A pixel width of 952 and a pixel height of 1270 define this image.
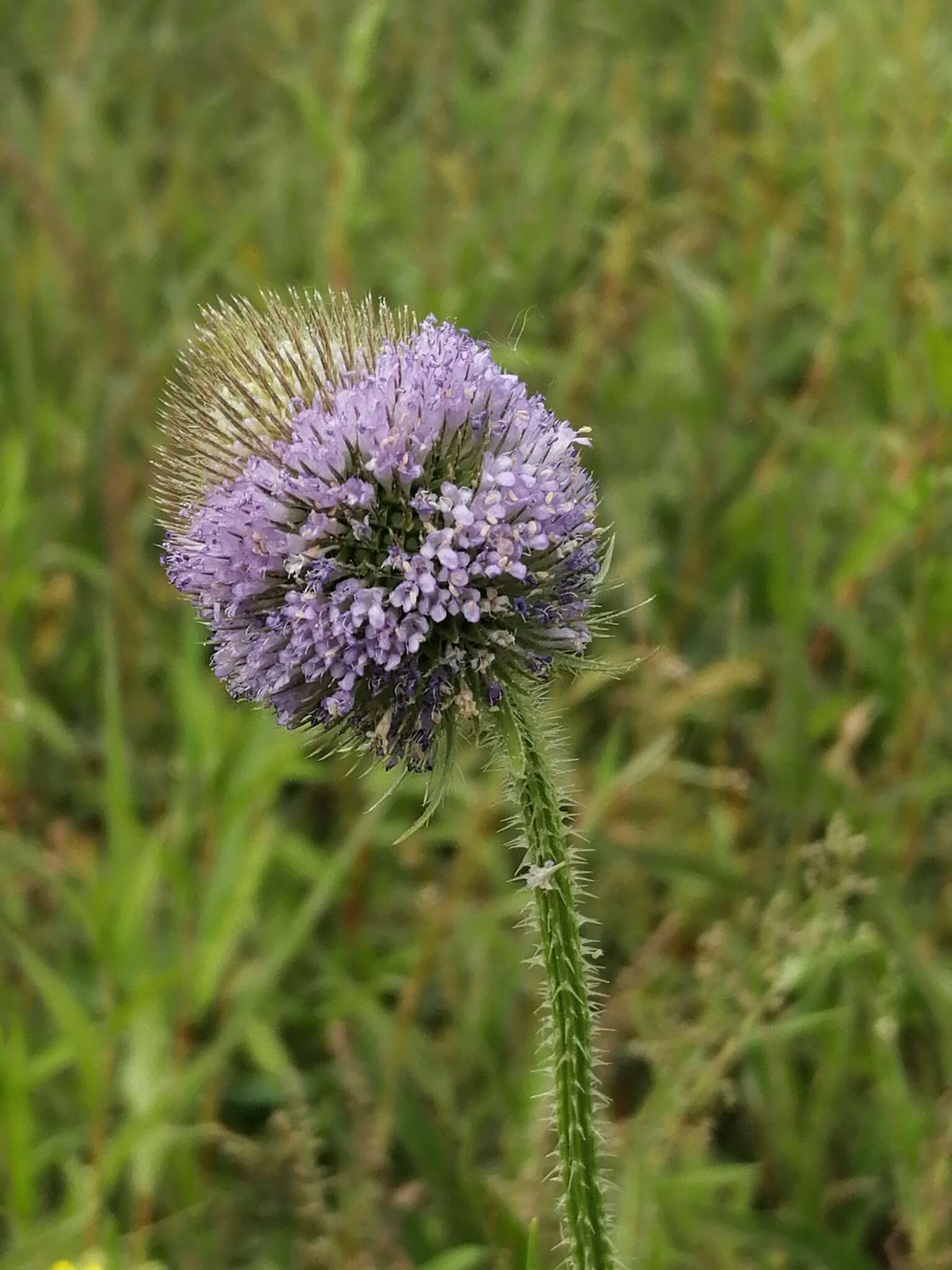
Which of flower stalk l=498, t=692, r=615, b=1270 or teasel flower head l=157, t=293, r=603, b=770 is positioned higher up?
teasel flower head l=157, t=293, r=603, b=770

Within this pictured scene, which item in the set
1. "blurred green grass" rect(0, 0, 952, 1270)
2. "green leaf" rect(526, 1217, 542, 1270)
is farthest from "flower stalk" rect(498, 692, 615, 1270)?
"blurred green grass" rect(0, 0, 952, 1270)

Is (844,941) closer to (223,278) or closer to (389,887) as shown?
(389,887)

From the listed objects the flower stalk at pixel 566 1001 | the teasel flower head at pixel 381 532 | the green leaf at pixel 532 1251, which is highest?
the teasel flower head at pixel 381 532

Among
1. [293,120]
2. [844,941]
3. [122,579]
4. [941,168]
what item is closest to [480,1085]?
Answer: [844,941]

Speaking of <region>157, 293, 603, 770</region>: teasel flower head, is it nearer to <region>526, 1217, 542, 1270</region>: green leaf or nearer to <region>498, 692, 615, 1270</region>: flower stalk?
<region>498, 692, 615, 1270</region>: flower stalk

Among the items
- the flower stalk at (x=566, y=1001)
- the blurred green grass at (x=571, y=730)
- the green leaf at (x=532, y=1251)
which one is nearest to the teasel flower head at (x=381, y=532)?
the flower stalk at (x=566, y=1001)

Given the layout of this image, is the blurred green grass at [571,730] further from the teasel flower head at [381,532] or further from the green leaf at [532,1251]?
the teasel flower head at [381,532]

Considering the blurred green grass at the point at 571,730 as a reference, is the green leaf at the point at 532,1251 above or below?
below
